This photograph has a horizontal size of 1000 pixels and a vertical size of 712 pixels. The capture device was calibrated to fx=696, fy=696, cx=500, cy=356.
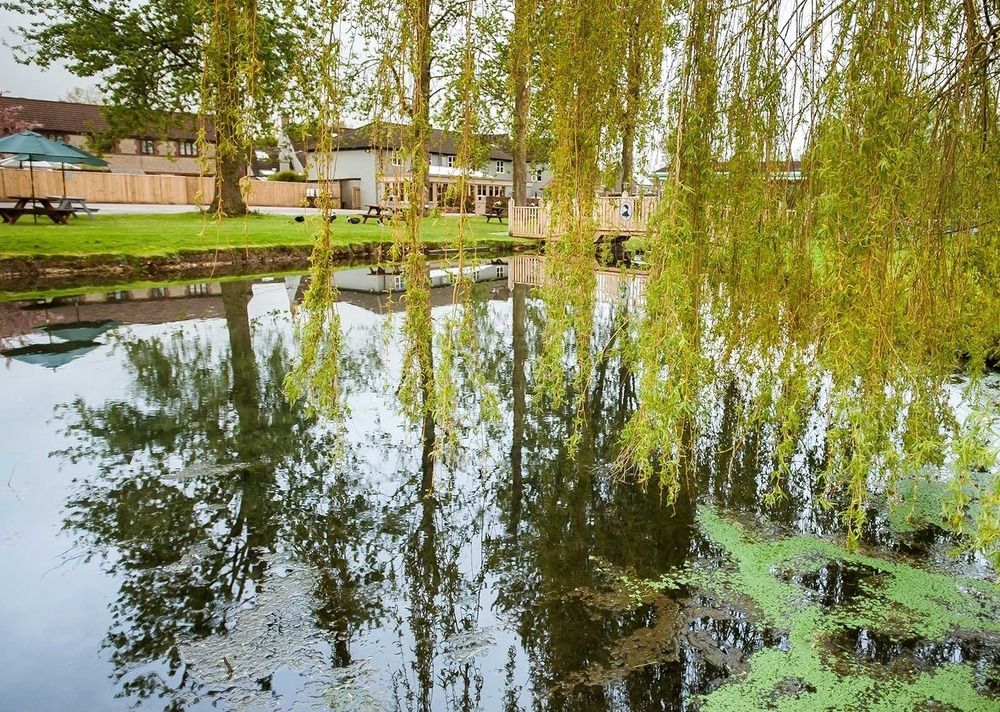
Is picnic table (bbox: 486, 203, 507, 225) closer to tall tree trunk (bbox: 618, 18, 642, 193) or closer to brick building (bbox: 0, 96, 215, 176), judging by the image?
brick building (bbox: 0, 96, 215, 176)

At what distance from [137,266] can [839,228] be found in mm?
11682

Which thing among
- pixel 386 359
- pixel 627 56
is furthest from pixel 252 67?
pixel 386 359

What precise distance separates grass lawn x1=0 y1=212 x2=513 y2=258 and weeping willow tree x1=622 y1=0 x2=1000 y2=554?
572 centimetres

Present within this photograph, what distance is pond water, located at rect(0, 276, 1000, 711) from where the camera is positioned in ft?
7.76

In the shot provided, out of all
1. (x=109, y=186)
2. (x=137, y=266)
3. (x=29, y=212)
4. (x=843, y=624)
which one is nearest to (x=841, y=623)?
(x=843, y=624)

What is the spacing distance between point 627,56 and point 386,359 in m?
3.68

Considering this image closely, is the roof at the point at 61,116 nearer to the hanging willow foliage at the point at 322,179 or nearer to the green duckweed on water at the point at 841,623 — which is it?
the hanging willow foliage at the point at 322,179

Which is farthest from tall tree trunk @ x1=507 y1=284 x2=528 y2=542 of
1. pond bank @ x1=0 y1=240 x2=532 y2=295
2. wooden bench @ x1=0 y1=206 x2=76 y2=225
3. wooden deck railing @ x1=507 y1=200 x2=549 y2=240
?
wooden bench @ x1=0 y1=206 x2=76 y2=225

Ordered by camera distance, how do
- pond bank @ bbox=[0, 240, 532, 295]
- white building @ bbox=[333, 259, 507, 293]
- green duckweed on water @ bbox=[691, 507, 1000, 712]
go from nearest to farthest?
green duckweed on water @ bbox=[691, 507, 1000, 712] → pond bank @ bbox=[0, 240, 532, 295] → white building @ bbox=[333, 259, 507, 293]

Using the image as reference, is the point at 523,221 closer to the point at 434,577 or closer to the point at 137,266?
the point at 137,266

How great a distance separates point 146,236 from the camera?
42.9ft

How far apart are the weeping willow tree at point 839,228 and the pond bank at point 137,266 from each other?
6.15 meters

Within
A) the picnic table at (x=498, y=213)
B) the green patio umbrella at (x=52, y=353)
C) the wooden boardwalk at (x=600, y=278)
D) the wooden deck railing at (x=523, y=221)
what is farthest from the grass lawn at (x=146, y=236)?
the picnic table at (x=498, y=213)

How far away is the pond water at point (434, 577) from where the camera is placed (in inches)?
93.1
